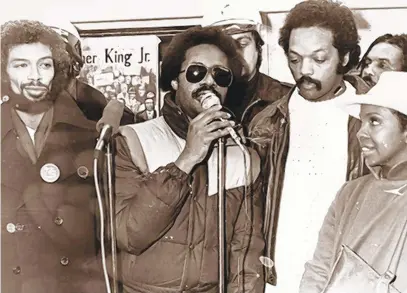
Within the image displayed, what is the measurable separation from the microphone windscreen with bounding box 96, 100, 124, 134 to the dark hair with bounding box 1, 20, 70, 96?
117mm

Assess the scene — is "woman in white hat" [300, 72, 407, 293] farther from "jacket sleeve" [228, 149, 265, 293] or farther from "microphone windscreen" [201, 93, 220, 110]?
"microphone windscreen" [201, 93, 220, 110]

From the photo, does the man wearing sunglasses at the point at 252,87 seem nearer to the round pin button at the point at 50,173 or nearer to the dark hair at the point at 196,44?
the dark hair at the point at 196,44

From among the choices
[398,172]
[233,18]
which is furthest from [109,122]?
[398,172]

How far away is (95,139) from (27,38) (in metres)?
0.27

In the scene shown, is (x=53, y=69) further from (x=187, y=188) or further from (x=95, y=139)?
(x=187, y=188)

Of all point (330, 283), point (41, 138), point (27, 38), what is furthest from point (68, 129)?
point (330, 283)

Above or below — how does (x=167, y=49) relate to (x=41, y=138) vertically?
above

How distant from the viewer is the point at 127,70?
1548 mm

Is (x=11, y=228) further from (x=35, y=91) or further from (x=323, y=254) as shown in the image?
(x=323, y=254)

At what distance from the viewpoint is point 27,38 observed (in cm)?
157

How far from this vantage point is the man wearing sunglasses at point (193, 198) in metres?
1.49

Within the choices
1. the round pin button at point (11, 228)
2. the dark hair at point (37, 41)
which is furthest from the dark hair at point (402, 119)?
the round pin button at point (11, 228)

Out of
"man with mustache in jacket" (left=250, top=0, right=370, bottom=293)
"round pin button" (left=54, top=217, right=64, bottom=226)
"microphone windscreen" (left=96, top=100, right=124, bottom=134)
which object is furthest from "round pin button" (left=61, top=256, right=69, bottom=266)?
"man with mustache in jacket" (left=250, top=0, right=370, bottom=293)

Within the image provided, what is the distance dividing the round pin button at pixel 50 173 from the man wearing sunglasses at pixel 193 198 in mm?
169
